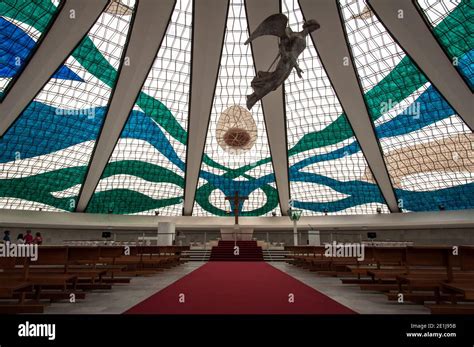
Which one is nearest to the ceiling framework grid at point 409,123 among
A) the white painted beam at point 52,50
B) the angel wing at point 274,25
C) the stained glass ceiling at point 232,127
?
the stained glass ceiling at point 232,127

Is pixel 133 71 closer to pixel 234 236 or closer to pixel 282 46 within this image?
pixel 282 46

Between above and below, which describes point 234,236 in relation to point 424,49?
below

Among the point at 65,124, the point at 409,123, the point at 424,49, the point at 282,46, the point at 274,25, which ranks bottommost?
the point at 409,123

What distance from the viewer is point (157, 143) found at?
1385 inches

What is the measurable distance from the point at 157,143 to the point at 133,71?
352 inches

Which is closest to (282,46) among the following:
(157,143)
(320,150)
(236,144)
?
(236,144)

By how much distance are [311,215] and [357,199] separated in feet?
19.1

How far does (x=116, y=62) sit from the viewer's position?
26.9 m

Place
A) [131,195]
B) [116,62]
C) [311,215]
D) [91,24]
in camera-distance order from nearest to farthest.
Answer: [91,24] → [116,62] → [131,195] → [311,215]

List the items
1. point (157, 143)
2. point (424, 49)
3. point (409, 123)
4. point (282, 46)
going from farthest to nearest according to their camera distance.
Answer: point (157, 143) → point (409, 123) → point (424, 49) → point (282, 46)

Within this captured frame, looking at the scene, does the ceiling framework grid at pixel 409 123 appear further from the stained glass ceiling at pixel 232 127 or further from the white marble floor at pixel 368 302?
the white marble floor at pixel 368 302

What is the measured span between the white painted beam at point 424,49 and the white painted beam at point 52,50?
755 inches
